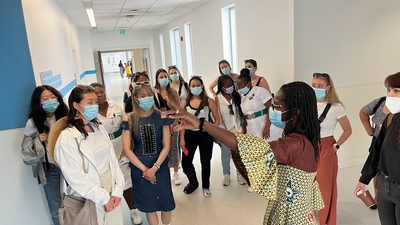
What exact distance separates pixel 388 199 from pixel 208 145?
6.67 ft

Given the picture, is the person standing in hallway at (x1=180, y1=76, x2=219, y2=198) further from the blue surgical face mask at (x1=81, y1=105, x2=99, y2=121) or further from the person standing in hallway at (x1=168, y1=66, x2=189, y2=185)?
the blue surgical face mask at (x1=81, y1=105, x2=99, y2=121)

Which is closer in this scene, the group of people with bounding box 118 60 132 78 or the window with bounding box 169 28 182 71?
the window with bounding box 169 28 182 71

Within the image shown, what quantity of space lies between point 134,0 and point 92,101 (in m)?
4.53

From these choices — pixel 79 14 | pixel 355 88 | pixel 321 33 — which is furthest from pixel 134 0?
pixel 355 88

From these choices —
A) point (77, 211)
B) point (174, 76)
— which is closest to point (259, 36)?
point (174, 76)

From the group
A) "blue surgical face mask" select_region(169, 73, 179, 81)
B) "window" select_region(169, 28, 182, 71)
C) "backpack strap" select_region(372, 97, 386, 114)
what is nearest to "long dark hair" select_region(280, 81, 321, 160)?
"backpack strap" select_region(372, 97, 386, 114)

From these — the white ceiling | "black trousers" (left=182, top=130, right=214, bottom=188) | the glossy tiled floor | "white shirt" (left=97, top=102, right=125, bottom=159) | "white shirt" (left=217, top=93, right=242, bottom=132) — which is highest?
the white ceiling

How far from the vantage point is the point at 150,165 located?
2363 mm

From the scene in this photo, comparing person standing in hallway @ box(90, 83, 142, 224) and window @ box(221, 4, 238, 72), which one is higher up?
window @ box(221, 4, 238, 72)

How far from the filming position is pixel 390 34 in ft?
12.8

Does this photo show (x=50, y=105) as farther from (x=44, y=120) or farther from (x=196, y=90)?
(x=196, y=90)

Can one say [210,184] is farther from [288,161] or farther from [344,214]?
[288,161]

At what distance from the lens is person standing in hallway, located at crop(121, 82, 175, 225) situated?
7.58 ft

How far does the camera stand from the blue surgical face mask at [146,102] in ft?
7.54
